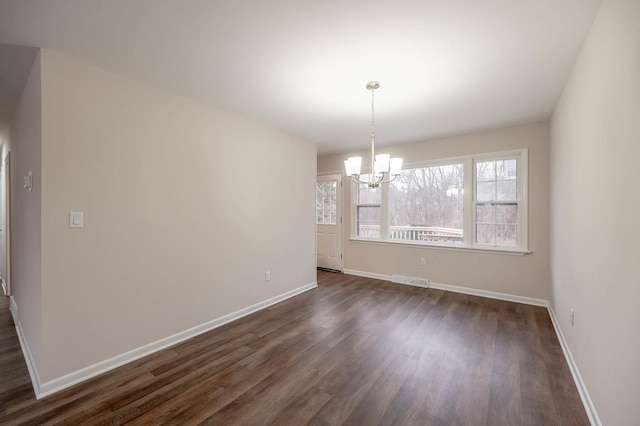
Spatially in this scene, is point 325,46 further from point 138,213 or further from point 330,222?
point 330,222

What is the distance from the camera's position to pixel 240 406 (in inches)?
72.7

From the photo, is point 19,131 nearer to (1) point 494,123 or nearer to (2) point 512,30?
(2) point 512,30

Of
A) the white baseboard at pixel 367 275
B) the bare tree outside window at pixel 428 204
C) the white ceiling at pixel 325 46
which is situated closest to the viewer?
the white ceiling at pixel 325 46

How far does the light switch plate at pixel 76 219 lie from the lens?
6.87ft

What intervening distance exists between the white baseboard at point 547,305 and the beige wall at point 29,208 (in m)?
3.81

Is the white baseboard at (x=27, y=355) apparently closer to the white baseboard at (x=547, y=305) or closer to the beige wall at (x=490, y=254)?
the white baseboard at (x=547, y=305)

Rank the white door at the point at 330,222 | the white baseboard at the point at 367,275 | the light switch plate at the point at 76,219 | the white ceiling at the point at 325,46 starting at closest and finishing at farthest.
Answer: the white ceiling at the point at 325,46
the light switch plate at the point at 76,219
the white baseboard at the point at 367,275
the white door at the point at 330,222

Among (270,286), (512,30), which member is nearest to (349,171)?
(512,30)

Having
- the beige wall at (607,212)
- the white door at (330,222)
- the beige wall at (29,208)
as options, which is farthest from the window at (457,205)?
the beige wall at (29,208)

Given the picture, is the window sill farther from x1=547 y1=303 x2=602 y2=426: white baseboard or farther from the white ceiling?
the white ceiling

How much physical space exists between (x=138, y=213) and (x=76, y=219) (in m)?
0.44

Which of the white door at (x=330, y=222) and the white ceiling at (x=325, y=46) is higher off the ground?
the white ceiling at (x=325, y=46)

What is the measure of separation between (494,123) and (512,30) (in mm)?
2252

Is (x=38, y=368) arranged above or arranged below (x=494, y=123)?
below
